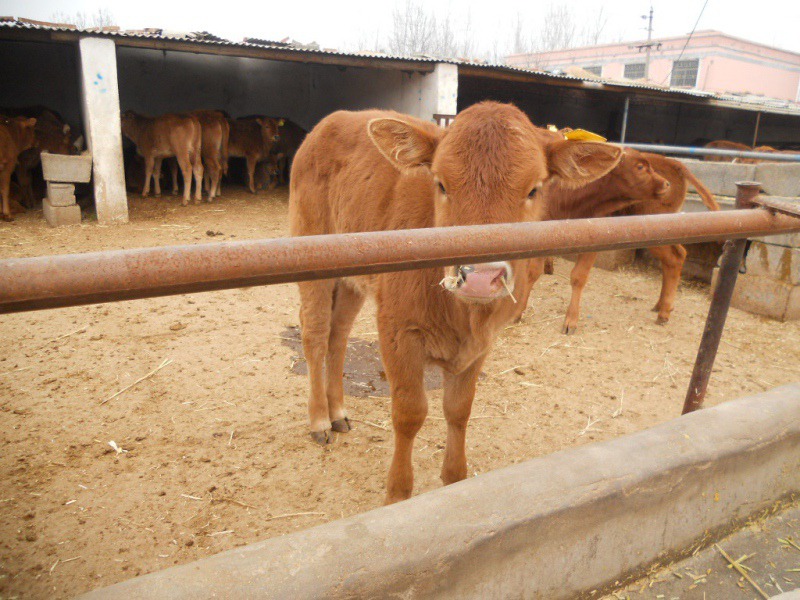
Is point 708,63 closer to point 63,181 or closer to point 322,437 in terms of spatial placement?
point 63,181

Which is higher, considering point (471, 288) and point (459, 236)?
point (459, 236)

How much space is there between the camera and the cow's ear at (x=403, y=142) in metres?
2.38

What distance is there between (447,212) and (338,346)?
160 centimetres

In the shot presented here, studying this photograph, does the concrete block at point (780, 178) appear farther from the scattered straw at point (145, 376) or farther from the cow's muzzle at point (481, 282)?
the scattered straw at point (145, 376)

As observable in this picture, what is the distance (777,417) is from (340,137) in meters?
2.59

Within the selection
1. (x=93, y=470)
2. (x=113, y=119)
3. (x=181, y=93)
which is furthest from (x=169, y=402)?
(x=181, y=93)

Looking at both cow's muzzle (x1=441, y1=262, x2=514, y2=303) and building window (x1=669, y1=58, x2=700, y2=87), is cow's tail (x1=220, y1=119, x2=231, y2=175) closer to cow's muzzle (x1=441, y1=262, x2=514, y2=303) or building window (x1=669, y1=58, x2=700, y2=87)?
cow's muzzle (x1=441, y1=262, x2=514, y2=303)

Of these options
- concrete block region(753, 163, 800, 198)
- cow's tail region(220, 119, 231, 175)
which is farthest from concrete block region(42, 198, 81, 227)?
concrete block region(753, 163, 800, 198)

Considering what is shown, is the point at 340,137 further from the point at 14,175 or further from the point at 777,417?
the point at 14,175

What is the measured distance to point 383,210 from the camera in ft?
9.47

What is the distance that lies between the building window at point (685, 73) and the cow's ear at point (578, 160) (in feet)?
146

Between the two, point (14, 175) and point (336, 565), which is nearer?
point (336, 565)

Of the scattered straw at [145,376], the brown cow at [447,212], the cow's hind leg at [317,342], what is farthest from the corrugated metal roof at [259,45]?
the cow's hind leg at [317,342]

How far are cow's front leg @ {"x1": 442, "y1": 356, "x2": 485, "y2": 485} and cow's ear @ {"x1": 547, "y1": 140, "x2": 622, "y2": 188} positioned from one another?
92cm
